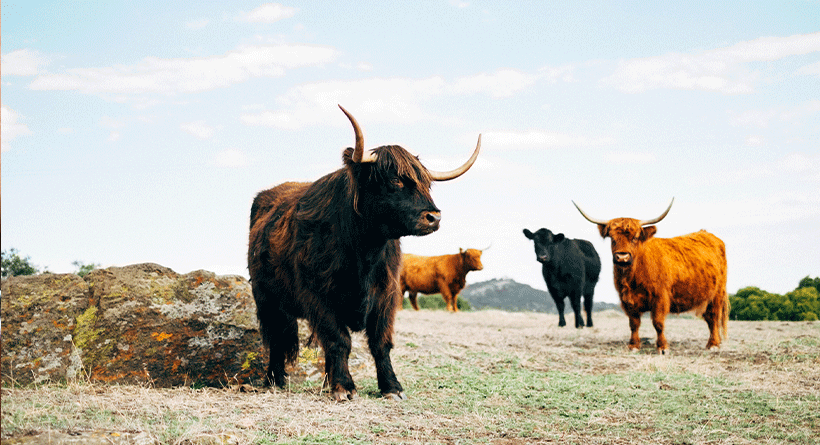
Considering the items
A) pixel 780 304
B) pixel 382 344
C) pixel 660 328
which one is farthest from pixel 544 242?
pixel 382 344

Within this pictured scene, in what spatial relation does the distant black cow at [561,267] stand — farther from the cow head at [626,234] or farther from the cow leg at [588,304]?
the cow head at [626,234]

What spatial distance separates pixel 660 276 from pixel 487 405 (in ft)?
16.7

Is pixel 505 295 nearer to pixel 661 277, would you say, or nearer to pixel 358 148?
pixel 661 277

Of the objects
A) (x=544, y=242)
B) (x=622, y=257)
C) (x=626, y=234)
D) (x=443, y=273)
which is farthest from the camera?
(x=443, y=273)

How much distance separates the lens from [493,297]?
31.0 m

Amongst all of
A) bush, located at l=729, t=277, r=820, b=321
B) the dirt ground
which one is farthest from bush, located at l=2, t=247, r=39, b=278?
bush, located at l=729, t=277, r=820, b=321

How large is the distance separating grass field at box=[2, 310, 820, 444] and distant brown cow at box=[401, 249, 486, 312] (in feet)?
35.8

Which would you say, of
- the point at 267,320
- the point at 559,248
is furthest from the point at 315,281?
the point at 559,248

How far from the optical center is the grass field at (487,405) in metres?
4.04

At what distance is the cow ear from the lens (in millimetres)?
9656

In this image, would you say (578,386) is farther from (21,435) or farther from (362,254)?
(21,435)

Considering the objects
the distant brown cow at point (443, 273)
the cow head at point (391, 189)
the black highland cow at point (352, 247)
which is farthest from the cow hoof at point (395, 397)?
the distant brown cow at point (443, 273)

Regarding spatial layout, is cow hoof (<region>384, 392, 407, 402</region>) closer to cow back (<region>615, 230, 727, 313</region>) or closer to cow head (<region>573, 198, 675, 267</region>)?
cow head (<region>573, 198, 675, 267</region>)

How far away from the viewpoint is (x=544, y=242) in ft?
48.6
